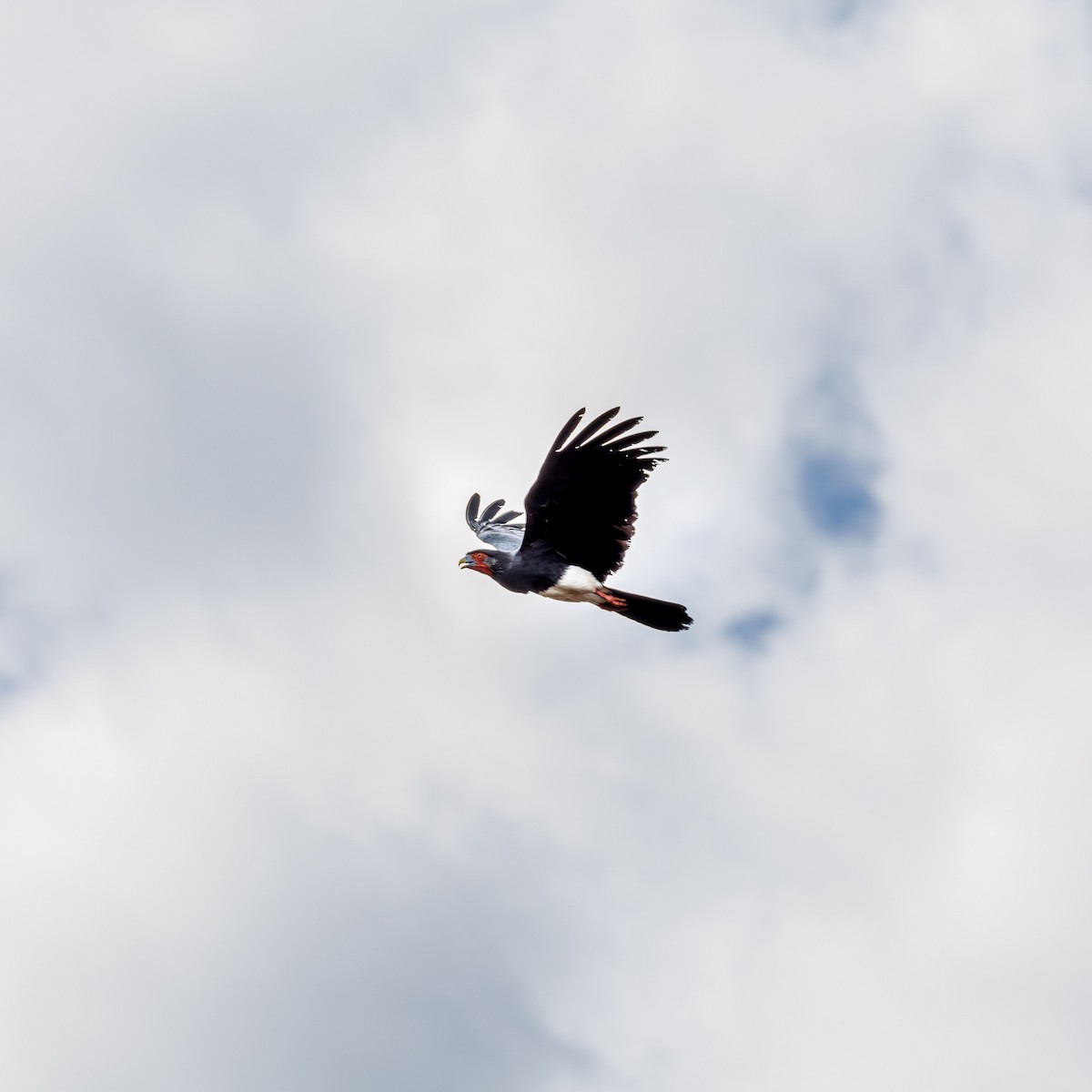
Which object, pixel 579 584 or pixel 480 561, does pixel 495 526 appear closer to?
pixel 480 561

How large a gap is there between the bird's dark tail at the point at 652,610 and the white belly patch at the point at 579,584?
0.59 ft

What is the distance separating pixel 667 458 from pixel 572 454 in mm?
1340

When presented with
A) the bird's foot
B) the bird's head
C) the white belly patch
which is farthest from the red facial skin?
the bird's foot

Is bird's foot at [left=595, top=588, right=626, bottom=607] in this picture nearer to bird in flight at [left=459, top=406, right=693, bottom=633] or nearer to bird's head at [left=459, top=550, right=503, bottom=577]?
bird in flight at [left=459, top=406, right=693, bottom=633]

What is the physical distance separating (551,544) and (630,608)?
1.51 m

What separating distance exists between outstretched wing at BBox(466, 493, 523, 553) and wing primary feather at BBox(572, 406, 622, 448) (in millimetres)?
3738

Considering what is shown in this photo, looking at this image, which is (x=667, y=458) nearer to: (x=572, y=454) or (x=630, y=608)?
(x=572, y=454)

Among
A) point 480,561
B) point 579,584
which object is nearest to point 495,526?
point 480,561

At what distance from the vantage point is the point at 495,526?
Result: 28.3 metres

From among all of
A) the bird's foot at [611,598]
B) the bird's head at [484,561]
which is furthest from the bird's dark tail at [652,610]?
the bird's head at [484,561]

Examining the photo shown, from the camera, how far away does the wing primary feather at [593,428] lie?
2202 centimetres

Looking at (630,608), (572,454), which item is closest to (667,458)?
(572,454)

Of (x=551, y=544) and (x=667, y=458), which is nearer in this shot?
(x=667, y=458)

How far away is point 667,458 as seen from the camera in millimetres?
22062
